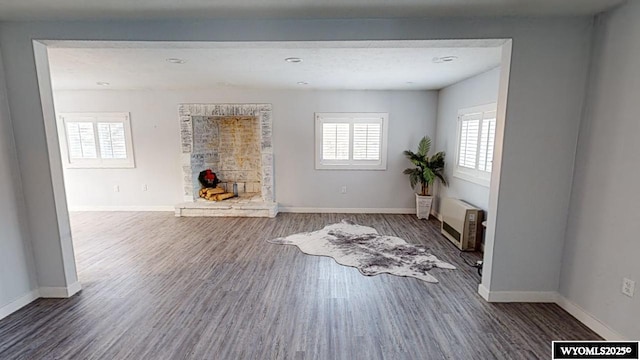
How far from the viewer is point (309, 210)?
596cm

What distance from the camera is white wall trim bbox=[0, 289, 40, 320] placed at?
248cm

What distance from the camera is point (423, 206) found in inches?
215

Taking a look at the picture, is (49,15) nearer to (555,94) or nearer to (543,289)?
(555,94)

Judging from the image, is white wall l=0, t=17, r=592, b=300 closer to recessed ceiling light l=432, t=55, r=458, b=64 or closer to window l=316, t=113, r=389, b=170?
recessed ceiling light l=432, t=55, r=458, b=64

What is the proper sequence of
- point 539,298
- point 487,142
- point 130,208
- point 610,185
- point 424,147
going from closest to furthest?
point 610,185
point 539,298
point 487,142
point 424,147
point 130,208

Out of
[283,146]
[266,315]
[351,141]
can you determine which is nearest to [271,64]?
[283,146]

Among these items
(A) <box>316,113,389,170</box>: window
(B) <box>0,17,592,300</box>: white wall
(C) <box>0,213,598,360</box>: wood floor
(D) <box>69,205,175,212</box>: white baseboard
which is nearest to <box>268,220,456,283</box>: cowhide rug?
(C) <box>0,213,598,360</box>: wood floor

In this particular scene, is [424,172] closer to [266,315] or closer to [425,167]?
[425,167]

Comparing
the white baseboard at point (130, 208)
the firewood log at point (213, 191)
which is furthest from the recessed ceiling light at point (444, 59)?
the white baseboard at point (130, 208)

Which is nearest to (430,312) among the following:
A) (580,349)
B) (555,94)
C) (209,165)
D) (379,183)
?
(580,349)

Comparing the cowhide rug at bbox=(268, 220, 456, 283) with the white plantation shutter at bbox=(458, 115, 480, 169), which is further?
the white plantation shutter at bbox=(458, 115, 480, 169)

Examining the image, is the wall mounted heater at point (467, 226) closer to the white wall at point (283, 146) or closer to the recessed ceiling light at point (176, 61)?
the white wall at point (283, 146)

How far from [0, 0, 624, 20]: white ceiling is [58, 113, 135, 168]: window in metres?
3.76

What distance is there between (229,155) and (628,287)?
6170 mm
